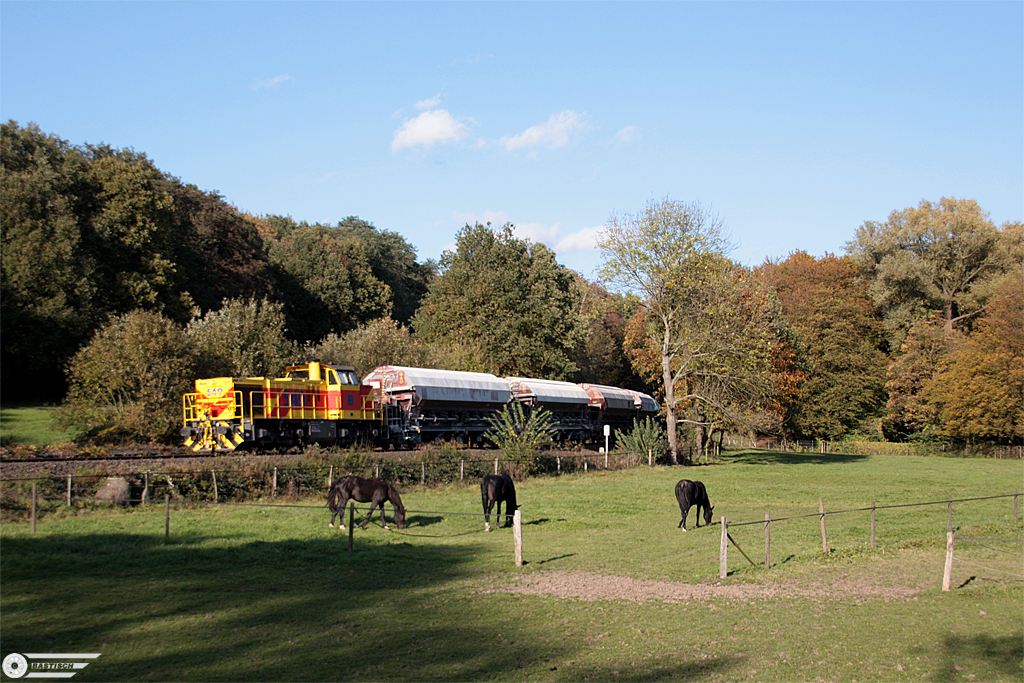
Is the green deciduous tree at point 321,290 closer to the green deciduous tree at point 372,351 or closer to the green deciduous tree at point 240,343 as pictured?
the green deciduous tree at point 372,351

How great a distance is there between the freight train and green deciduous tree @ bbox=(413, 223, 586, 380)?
1022 cm

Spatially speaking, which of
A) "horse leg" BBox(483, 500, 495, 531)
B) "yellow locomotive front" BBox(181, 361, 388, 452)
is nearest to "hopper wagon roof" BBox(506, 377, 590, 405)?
"yellow locomotive front" BBox(181, 361, 388, 452)

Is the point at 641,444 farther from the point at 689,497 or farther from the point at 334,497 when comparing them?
the point at 334,497

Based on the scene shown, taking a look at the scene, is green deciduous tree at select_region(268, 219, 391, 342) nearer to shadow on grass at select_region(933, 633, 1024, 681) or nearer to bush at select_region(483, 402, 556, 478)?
bush at select_region(483, 402, 556, 478)

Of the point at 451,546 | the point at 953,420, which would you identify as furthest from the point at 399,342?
the point at 953,420

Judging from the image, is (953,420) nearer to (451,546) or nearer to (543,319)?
(543,319)

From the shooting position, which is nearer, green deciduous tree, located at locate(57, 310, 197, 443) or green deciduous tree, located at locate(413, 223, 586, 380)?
green deciduous tree, located at locate(57, 310, 197, 443)

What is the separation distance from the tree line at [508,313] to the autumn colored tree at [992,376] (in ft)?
0.51

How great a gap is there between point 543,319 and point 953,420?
34.2 m

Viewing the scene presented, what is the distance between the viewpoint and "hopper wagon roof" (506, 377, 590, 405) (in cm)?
4094

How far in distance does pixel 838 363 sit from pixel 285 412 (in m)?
57.2

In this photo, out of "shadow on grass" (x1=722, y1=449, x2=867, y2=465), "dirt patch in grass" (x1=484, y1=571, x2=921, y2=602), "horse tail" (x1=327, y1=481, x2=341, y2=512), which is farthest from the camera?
"shadow on grass" (x1=722, y1=449, x2=867, y2=465)

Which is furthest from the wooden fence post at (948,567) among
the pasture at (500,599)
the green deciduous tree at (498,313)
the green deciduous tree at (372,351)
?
the green deciduous tree at (498,313)

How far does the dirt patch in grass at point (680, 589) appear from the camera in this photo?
530 inches
